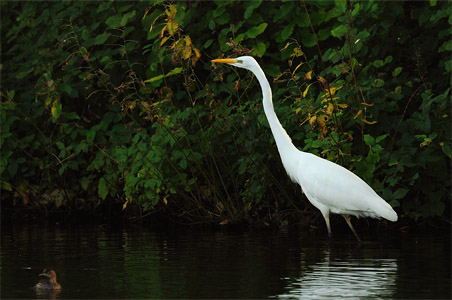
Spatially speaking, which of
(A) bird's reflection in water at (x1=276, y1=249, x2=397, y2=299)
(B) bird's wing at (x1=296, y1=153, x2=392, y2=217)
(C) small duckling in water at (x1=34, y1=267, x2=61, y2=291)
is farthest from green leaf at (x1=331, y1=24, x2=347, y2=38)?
(C) small duckling in water at (x1=34, y1=267, x2=61, y2=291)

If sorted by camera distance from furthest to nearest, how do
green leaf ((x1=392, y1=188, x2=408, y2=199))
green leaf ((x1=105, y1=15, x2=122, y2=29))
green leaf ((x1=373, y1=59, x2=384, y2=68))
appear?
green leaf ((x1=105, y1=15, x2=122, y2=29)), green leaf ((x1=373, y1=59, x2=384, y2=68)), green leaf ((x1=392, y1=188, x2=408, y2=199))

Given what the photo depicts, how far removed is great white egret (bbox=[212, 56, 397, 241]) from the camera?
33.8 ft

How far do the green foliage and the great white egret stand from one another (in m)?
0.31

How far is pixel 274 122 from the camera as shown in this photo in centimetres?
1075

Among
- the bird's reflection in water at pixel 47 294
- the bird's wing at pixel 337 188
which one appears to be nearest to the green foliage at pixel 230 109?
the bird's wing at pixel 337 188

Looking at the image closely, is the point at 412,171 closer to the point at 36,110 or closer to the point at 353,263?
the point at 353,263

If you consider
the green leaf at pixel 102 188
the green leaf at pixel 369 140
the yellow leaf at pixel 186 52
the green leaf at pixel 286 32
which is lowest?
the green leaf at pixel 102 188

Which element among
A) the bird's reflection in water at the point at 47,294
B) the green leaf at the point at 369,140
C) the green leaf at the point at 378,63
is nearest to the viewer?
the bird's reflection in water at the point at 47,294

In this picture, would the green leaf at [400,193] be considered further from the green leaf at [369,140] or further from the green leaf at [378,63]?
the green leaf at [378,63]

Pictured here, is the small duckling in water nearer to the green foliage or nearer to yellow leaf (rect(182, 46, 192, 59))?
the green foliage

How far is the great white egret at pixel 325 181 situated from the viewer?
33.8 ft

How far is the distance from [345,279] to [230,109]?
3978 mm

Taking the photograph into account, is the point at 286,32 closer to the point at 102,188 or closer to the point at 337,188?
the point at 337,188

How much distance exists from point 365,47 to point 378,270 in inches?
150
